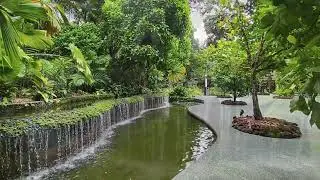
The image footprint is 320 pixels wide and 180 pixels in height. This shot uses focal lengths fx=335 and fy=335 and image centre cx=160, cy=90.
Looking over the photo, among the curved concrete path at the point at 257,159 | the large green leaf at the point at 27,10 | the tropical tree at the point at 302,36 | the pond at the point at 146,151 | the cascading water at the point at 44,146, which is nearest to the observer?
the tropical tree at the point at 302,36

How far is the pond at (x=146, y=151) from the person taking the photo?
700cm

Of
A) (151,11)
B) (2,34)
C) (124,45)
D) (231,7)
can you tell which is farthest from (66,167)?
(151,11)

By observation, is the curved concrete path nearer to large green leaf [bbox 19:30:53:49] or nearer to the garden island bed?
large green leaf [bbox 19:30:53:49]

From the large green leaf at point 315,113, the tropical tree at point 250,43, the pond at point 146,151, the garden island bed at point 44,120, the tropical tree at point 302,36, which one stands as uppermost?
the tropical tree at point 250,43

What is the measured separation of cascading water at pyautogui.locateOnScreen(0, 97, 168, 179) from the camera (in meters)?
6.90

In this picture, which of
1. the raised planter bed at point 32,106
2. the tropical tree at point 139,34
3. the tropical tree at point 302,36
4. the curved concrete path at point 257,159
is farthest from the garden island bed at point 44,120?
the tropical tree at point 139,34

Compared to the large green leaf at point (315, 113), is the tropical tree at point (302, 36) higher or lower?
higher

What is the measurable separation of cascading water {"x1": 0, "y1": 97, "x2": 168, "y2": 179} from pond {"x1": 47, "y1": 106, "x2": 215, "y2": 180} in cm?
61

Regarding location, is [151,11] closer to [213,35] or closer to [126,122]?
[126,122]

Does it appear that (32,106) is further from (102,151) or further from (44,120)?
(102,151)

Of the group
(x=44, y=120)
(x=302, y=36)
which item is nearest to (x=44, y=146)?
(x=44, y=120)

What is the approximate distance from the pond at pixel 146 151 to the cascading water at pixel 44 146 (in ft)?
2.01

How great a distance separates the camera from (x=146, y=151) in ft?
29.5

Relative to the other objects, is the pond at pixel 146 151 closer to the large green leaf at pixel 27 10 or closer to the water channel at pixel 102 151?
the water channel at pixel 102 151
